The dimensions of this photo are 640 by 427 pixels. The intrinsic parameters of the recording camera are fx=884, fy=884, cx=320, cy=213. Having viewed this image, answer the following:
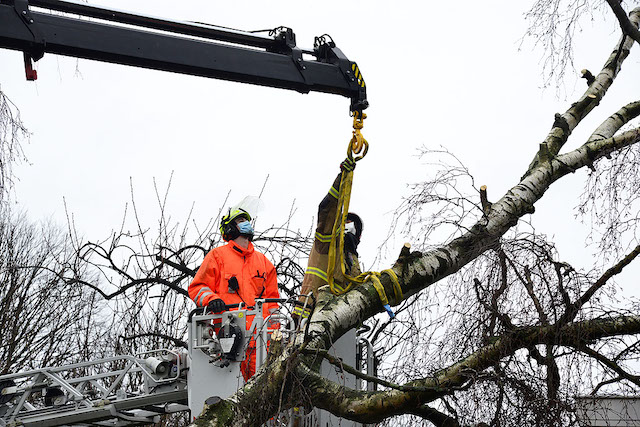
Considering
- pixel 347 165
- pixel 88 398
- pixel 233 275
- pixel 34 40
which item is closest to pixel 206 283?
pixel 233 275

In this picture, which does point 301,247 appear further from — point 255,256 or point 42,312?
point 42,312

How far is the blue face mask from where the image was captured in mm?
7422

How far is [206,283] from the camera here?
7.09 metres

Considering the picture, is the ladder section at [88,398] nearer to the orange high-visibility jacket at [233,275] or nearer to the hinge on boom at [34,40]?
the orange high-visibility jacket at [233,275]

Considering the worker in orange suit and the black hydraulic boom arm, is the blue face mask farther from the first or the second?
the black hydraulic boom arm

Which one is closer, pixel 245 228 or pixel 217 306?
pixel 217 306

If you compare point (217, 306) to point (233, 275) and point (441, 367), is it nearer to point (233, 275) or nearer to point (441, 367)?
point (233, 275)

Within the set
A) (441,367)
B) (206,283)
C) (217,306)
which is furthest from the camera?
(206,283)

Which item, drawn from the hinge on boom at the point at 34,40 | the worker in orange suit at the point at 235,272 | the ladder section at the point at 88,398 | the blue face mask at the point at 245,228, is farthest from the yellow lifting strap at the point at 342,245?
the hinge on boom at the point at 34,40

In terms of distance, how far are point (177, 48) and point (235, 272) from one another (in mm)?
1849

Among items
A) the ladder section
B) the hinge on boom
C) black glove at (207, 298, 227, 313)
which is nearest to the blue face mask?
black glove at (207, 298, 227, 313)

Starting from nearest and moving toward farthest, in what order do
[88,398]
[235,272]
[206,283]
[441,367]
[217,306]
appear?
[441,367] → [217,306] → [206,283] → [235,272] → [88,398]

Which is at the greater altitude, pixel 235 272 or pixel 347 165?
pixel 347 165

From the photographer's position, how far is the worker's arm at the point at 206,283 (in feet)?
22.5
